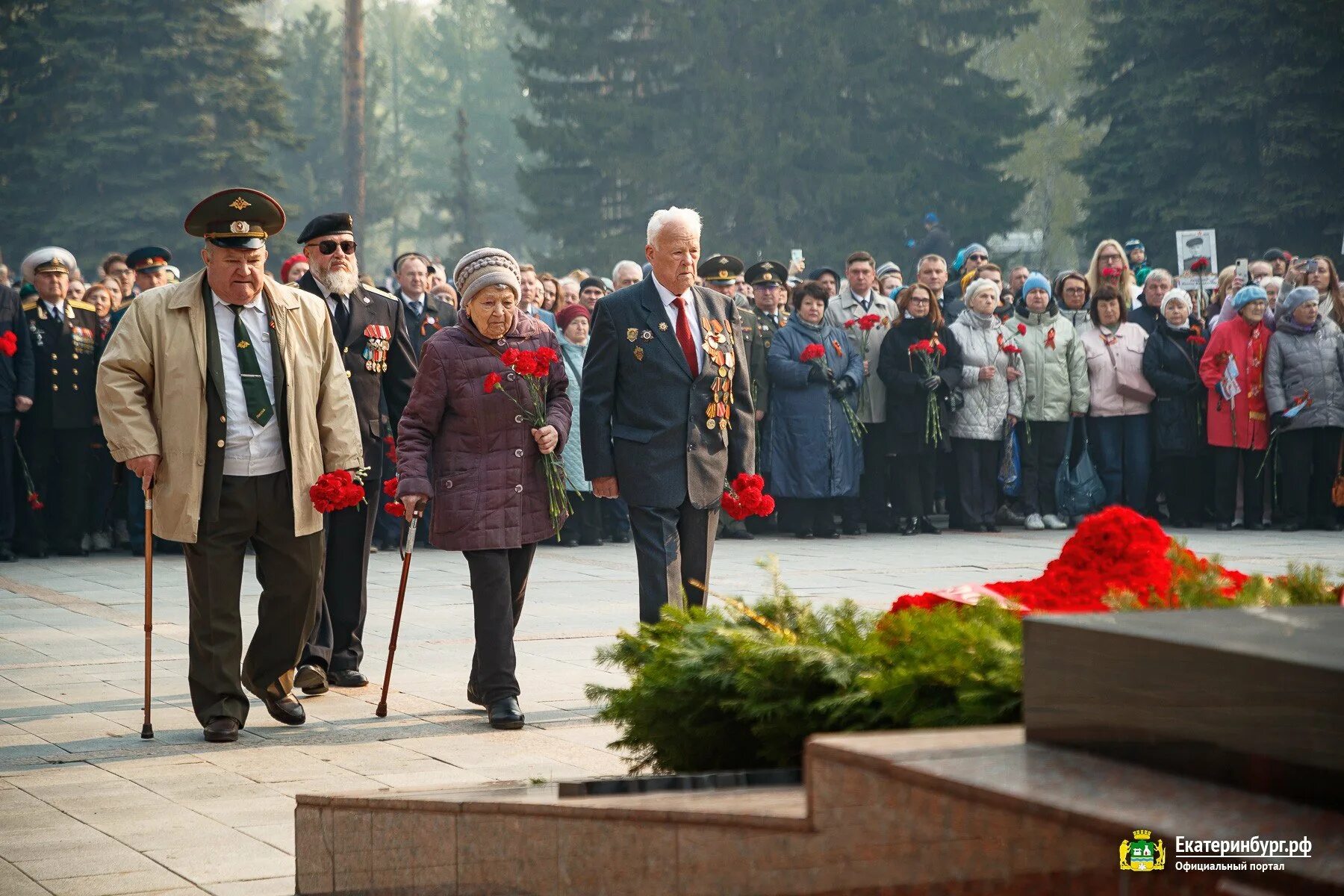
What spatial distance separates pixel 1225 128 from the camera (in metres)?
36.7

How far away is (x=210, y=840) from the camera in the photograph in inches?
215

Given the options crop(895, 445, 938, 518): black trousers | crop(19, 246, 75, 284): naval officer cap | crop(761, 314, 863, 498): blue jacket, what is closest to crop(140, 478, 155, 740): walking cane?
crop(19, 246, 75, 284): naval officer cap

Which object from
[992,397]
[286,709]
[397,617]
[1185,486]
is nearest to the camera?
[286,709]

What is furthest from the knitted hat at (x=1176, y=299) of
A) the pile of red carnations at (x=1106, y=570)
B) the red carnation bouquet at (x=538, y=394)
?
the pile of red carnations at (x=1106, y=570)

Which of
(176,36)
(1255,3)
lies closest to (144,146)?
(176,36)

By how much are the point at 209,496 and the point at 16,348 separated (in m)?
7.71

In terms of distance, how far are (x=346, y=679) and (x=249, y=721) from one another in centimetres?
80

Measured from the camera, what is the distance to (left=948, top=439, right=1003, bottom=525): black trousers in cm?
1634

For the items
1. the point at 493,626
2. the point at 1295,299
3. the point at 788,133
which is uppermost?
the point at 788,133

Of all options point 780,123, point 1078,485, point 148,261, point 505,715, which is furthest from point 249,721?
point 780,123

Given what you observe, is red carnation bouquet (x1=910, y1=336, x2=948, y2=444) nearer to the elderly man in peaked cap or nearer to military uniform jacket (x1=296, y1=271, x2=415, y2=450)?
military uniform jacket (x1=296, y1=271, x2=415, y2=450)

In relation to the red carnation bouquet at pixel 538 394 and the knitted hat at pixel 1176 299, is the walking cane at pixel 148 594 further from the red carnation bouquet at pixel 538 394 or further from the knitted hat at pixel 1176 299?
the knitted hat at pixel 1176 299

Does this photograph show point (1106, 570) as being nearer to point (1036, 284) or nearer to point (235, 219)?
point (235, 219)

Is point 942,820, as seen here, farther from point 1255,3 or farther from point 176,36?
point 176,36
